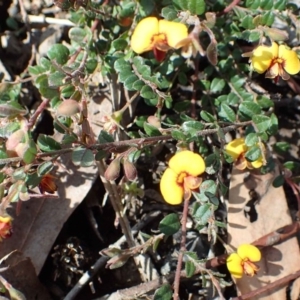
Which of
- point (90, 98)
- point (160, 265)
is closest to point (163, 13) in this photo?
point (90, 98)

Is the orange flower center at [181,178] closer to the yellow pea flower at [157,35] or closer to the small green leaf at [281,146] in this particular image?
the yellow pea flower at [157,35]

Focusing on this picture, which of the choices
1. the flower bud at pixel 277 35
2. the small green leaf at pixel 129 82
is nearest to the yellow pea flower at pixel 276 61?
the flower bud at pixel 277 35

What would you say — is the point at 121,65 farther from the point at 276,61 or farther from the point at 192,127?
the point at 276,61

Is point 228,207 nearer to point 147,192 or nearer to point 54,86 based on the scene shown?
point 147,192

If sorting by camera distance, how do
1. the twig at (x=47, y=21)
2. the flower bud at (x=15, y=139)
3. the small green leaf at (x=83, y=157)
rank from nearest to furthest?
1. the flower bud at (x=15, y=139)
2. the small green leaf at (x=83, y=157)
3. the twig at (x=47, y=21)

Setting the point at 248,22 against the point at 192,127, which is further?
the point at 248,22

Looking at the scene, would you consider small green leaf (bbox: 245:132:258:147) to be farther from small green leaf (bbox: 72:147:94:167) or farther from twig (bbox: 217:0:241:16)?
small green leaf (bbox: 72:147:94:167)

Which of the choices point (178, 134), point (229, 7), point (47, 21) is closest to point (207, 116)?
point (178, 134)
